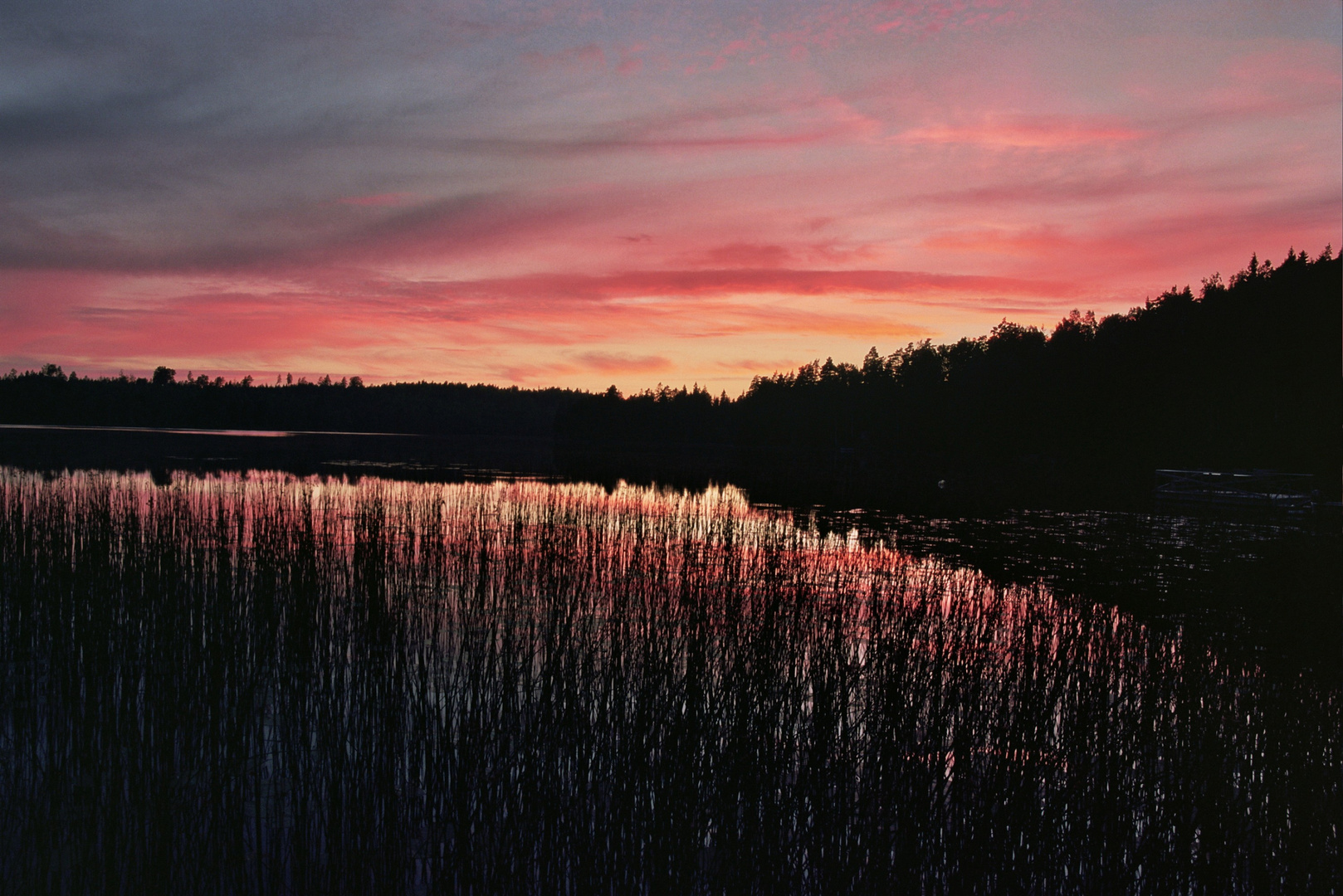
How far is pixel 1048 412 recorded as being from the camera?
65.1 metres

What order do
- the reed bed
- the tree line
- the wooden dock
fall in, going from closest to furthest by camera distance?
1. the reed bed
2. the wooden dock
3. the tree line

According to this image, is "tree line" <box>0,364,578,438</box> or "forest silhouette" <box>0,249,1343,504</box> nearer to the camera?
"forest silhouette" <box>0,249,1343,504</box>

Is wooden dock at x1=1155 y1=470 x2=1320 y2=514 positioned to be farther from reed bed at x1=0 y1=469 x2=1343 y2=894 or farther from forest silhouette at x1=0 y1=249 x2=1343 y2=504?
reed bed at x1=0 y1=469 x2=1343 y2=894

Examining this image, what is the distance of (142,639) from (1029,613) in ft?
26.4

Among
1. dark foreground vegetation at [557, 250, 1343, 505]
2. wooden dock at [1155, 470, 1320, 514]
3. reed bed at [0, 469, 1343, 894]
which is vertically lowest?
reed bed at [0, 469, 1343, 894]

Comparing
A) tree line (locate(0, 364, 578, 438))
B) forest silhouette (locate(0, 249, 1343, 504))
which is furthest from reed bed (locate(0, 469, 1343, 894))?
tree line (locate(0, 364, 578, 438))

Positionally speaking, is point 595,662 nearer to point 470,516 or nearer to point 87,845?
point 87,845

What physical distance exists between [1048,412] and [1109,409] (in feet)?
23.5

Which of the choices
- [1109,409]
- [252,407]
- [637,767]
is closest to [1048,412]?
[1109,409]

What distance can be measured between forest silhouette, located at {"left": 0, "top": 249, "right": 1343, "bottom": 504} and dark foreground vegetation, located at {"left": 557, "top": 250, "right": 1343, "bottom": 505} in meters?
0.13

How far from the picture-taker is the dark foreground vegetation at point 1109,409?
129 ft

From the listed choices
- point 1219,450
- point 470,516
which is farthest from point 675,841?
point 1219,450

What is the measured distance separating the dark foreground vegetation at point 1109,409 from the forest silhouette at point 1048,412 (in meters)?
0.13

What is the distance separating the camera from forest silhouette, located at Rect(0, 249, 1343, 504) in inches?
1563
